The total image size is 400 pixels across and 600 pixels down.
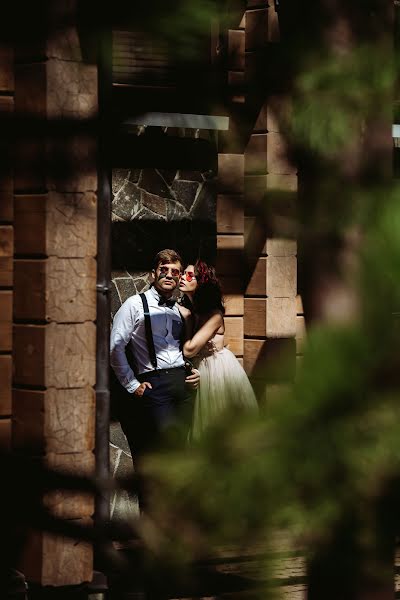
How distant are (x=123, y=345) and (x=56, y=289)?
2562 mm

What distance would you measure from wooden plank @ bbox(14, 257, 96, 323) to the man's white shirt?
2310mm

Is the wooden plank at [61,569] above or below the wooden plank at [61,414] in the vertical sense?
below

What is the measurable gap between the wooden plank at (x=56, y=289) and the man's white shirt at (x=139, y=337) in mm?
2310

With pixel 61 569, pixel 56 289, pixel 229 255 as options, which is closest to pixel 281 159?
pixel 56 289

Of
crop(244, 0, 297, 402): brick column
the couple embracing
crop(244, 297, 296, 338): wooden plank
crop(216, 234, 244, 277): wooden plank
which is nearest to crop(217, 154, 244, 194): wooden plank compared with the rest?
crop(244, 0, 297, 402): brick column

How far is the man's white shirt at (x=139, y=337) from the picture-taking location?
750 cm

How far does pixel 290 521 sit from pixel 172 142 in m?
8.10

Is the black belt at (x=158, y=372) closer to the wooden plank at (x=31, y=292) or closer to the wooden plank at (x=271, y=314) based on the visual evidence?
the wooden plank at (x=271, y=314)

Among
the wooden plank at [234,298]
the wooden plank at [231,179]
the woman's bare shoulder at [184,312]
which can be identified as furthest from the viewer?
the wooden plank at [234,298]

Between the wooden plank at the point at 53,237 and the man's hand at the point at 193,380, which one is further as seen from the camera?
the man's hand at the point at 193,380

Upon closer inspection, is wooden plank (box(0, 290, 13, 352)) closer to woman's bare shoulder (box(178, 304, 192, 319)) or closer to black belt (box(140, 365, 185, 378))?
black belt (box(140, 365, 185, 378))

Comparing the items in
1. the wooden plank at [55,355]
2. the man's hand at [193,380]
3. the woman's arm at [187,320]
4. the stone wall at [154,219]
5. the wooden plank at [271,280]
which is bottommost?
the man's hand at [193,380]

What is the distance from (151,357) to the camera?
7570 millimetres

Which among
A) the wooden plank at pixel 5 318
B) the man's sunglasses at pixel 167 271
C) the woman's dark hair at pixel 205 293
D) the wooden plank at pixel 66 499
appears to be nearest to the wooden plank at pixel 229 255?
the woman's dark hair at pixel 205 293
